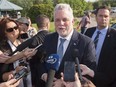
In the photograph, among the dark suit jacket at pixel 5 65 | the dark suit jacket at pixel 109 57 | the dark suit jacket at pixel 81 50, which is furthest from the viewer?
the dark suit jacket at pixel 109 57

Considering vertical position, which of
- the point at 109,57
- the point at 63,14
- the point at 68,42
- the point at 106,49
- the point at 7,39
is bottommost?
the point at 109,57

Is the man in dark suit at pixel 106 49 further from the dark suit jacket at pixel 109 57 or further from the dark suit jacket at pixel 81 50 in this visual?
the dark suit jacket at pixel 81 50

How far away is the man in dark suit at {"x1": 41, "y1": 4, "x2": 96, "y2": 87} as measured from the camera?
329 cm

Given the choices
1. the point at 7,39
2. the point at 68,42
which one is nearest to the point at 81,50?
the point at 68,42

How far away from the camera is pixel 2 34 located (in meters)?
4.31

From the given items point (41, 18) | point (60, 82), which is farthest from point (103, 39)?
point (60, 82)

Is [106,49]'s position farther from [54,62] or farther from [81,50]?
[54,62]

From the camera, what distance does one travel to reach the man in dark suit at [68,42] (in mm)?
3295

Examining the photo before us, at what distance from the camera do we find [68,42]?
347 centimetres

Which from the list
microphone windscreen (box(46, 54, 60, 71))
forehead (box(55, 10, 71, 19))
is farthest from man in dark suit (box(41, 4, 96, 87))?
microphone windscreen (box(46, 54, 60, 71))

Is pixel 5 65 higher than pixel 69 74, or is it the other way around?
pixel 69 74

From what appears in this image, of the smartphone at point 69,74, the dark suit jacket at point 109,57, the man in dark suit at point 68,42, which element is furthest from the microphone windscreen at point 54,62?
the dark suit jacket at point 109,57

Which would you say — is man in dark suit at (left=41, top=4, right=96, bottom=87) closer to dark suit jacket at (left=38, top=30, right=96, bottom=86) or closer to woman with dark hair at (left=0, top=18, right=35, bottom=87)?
dark suit jacket at (left=38, top=30, right=96, bottom=86)

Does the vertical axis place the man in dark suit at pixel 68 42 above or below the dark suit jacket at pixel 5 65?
above
